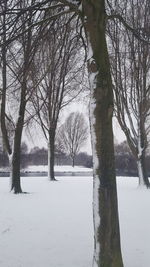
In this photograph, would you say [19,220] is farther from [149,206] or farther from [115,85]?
[115,85]

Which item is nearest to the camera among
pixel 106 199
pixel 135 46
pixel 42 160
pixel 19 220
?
pixel 106 199

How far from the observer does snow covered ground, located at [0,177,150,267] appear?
528 centimetres

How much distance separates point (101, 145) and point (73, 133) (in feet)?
193

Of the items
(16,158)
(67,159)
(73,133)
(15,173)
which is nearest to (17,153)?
(16,158)

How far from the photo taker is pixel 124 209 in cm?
982

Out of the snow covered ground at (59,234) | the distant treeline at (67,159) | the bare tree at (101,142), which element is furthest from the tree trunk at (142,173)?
the distant treeline at (67,159)

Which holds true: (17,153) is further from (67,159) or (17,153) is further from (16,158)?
(67,159)

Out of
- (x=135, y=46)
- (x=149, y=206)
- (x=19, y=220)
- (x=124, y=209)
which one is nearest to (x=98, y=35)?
(x=19, y=220)

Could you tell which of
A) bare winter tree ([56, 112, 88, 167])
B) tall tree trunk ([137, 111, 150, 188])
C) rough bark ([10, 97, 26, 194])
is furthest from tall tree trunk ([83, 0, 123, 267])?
bare winter tree ([56, 112, 88, 167])

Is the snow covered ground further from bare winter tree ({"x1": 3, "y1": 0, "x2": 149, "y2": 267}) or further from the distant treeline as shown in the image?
the distant treeline

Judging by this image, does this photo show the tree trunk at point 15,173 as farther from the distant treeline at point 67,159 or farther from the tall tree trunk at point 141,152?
the distant treeline at point 67,159

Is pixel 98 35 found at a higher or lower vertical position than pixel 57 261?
higher

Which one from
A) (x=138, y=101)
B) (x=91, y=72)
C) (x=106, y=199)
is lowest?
(x=106, y=199)

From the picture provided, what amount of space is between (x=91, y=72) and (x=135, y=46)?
12.6 m
